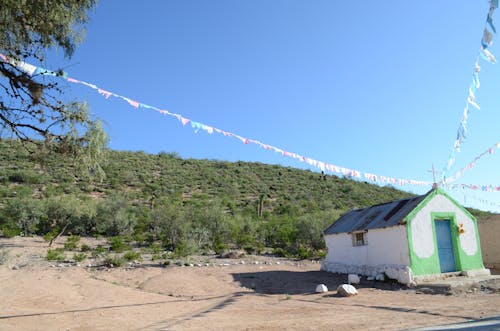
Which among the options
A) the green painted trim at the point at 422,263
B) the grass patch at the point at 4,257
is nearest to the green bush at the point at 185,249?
the grass patch at the point at 4,257

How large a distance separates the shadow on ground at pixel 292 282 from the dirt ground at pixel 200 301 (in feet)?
0.11

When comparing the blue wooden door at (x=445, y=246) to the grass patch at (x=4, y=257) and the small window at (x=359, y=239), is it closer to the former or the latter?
the small window at (x=359, y=239)

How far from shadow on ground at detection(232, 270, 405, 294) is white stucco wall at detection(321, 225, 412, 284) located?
1.61 ft

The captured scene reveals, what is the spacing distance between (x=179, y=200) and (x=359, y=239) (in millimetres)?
21635

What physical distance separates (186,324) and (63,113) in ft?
15.0

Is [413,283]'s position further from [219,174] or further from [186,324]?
[219,174]

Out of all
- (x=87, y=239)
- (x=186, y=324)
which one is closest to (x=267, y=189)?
(x=87, y=239)

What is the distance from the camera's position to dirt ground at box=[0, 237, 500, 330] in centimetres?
793

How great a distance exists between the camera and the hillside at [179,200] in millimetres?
22469

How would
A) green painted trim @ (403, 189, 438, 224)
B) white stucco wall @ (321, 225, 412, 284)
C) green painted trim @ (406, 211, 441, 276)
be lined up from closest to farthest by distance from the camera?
green painted trim @ (406, 211, 441, 276) < white stucco wall @ (321, 225, 412, 284) < green painted trim @ (403, 189, 438, 224)

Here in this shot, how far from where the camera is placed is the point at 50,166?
309 inches

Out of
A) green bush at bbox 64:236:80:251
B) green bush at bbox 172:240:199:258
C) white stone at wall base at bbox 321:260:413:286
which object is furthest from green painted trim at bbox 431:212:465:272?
green bush at bbox 64:236:80:251

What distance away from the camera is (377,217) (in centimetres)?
1612

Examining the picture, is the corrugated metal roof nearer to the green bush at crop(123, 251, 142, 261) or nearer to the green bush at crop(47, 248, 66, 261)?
the green bush at crop(123, 251, 142, 261)
